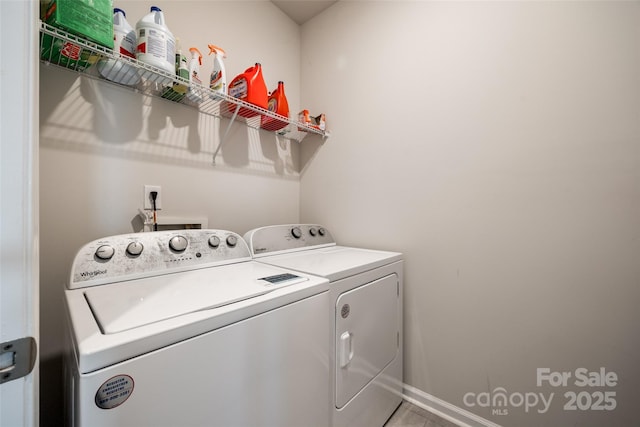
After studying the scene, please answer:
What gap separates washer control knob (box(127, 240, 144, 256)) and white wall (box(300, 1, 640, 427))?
129cm

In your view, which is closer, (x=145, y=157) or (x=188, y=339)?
(x=188, y=339)

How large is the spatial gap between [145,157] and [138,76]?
1.25 ft

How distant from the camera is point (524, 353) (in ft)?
4.19

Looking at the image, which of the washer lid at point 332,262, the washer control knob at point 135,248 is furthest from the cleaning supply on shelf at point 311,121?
the washer control knob at point 135,248

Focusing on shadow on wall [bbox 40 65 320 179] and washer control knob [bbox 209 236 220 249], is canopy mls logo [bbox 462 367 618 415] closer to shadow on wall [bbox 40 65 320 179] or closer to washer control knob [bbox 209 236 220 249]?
washer control knob [bbox 209 236 220 249]

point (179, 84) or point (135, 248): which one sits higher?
point (179, 84)

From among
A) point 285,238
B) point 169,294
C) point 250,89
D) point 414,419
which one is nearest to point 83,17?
point 250,89

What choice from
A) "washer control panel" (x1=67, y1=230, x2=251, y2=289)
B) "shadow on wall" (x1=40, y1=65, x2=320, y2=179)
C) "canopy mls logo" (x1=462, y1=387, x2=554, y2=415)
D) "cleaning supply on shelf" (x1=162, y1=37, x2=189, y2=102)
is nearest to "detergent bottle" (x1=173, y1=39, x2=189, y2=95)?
"cleaning supply on shelf" (x1=162, y1=37, x2=189, y2=102)

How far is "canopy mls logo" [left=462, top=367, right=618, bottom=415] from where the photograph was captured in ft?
3.65

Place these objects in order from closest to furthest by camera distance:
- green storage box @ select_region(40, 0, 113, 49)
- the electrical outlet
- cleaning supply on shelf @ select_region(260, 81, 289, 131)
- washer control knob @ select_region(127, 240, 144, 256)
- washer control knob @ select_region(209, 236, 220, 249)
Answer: green storage box @ select_region(40, 0, 113, 49) → washer control knob @ select_region(127, 240, 144, 256) → washer control knob @ select_region(209, 236, 220, 249) → the electrical outlet → cleaning supply on shelf @ select_region(260, 81, 289, 131)

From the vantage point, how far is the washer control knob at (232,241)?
1304 millimetres

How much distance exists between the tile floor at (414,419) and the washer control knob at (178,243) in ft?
4.74

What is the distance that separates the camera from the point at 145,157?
1.35 m

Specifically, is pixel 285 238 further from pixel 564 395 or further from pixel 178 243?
pixel 564 395
